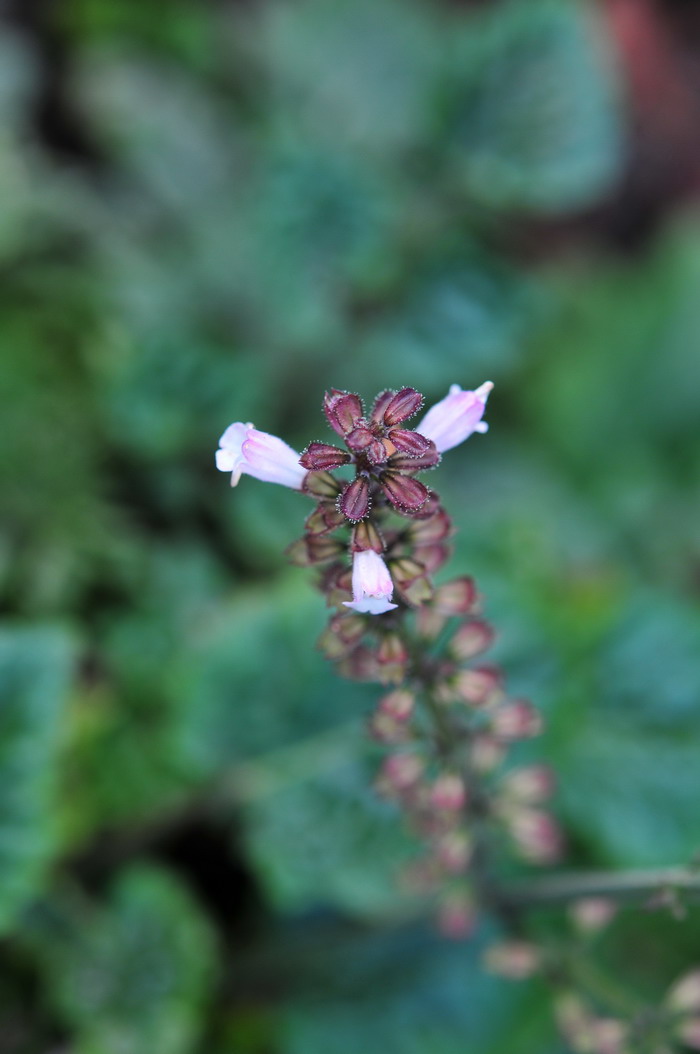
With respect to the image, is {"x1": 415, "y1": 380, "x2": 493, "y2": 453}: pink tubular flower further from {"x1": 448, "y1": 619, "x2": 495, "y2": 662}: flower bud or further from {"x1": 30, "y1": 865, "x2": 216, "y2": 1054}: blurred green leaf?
{"x1": 30, "y1": 865, "x2": 216, "y2": 1054}: blurred green leaf

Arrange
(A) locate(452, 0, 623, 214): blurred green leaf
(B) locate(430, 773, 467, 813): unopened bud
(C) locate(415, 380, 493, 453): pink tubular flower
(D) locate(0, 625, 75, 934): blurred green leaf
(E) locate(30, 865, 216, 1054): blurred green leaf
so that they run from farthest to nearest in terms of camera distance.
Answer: (A) locate(452, 0, 623, 214): blurred green leaf → (E) locate(30, 865, 216, 1054): blurred green leaf → (D) locate(0, 625, 75, 934): blurred green leaf → (B) locate(430, 773, 467, 813): unopened bud → (C) locate(415, 380, 493, 453): pink tubular flower

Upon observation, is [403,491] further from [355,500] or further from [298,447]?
[298,447]

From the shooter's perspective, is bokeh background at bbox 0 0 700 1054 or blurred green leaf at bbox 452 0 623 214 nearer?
bokeh background at bbox 0 0 700 1054

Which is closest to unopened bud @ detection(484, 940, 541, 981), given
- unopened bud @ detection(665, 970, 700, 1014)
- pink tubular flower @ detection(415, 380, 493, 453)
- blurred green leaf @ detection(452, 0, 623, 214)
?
unopened bud @ detection(665, 970, 700, 1014)

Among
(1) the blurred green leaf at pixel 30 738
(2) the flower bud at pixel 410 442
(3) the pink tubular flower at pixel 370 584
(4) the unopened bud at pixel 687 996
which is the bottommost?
(4) the unopened bud at pixel 687 996

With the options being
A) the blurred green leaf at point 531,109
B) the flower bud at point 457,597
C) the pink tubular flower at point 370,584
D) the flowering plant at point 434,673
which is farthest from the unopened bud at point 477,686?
the blurred green leaf at point 531,109

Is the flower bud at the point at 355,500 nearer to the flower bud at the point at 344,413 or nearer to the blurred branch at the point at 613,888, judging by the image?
the flower bud at the point at 344,413

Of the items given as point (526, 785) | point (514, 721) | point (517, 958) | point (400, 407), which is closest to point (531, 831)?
point (526, 785)
